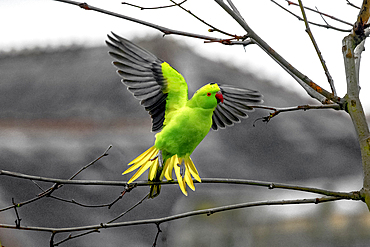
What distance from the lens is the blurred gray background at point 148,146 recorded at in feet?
10.1

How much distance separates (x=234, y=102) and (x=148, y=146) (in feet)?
7.91

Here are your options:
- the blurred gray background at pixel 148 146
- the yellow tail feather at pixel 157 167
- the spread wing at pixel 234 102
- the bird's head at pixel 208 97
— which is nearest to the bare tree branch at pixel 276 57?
the bird's head at pixel 208 97

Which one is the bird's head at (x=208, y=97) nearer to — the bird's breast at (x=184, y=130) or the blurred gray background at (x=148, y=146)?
the bird's breast at (x=184, y=130)

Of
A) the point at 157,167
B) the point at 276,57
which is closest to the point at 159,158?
the point at 157,167

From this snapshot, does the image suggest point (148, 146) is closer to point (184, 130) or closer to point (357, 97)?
point (184, 130)

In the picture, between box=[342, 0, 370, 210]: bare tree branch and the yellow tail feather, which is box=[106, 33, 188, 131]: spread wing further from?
box=[342, 0, 370, 210]: bare tree branch

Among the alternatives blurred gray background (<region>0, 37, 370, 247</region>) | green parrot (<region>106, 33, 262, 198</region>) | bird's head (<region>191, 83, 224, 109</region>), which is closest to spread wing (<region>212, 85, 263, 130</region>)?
green parrot (<region>106, 33, 262, 198</region>)

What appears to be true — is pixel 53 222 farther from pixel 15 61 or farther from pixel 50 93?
pixel 15 61

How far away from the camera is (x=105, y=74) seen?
3.79 metres

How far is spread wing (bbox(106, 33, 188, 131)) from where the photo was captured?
106cm

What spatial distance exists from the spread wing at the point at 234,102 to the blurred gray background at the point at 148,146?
1.93 meters

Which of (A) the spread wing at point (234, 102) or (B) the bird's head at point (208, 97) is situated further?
(A) the spread wing at point (234, 102)

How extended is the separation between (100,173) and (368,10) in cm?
297

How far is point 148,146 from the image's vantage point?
351cm
